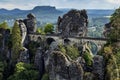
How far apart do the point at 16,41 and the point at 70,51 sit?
15.4 m

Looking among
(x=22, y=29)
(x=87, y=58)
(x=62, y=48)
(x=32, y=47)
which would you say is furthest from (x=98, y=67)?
(x=22, y=29)

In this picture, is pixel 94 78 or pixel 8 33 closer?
pixel 94 78

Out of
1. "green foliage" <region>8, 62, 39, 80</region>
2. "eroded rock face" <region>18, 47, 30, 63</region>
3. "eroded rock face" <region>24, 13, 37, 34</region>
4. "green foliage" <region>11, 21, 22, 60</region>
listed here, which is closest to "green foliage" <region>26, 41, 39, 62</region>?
"eroded rock face" <region>18, 47, 30, 63</region>

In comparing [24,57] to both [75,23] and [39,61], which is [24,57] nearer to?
[39,61]

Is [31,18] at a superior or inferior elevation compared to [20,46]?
superior

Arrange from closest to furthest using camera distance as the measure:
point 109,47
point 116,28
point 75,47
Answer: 1. point 109,47
2. point 116,28
3. point 75,47

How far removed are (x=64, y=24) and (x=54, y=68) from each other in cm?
2062

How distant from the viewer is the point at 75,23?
3098 inches

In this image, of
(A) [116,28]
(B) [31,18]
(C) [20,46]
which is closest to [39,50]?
(C) [20,46]

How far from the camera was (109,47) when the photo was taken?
64.4 m

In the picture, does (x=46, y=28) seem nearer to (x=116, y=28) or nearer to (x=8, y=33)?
(x=8, y=33)

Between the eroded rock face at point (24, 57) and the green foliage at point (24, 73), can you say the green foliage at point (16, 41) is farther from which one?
the green foliage at point (24, 73)

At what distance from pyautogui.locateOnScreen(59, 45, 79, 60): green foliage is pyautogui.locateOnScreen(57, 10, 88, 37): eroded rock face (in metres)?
6.74

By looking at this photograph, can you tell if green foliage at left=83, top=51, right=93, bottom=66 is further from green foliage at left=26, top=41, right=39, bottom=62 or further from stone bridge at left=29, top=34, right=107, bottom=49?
green foliage at left=26, top=41, right=39, bottom=62
